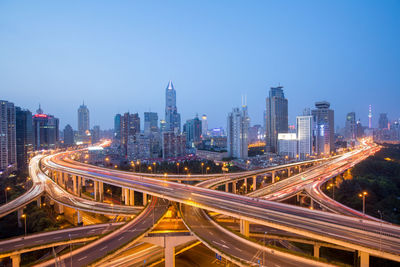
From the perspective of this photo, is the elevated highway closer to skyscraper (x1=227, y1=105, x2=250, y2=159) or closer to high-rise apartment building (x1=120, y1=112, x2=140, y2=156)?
skyscraper (x1=227, y1=105, x2=250, y2=159)

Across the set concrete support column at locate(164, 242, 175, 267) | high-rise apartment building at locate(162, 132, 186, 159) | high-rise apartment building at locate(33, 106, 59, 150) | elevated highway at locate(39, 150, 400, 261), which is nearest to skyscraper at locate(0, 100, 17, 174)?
high-rise apartment building at locate(33, 106, 59, 150)

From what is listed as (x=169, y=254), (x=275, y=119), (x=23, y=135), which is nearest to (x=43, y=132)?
(x=23, y=135)

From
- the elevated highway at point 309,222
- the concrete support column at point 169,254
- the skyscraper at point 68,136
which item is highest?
the skyscraper at point 68,136

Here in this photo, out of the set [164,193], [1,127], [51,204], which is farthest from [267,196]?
[1,127]

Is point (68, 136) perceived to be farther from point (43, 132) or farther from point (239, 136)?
point (239, 136)

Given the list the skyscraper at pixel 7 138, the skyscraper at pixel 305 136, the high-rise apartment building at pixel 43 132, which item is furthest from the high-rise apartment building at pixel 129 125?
the skyscraper at pixel 305 136

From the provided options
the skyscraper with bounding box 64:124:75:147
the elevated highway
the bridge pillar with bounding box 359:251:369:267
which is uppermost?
the skyscraper with bounding box 64:124:75:147

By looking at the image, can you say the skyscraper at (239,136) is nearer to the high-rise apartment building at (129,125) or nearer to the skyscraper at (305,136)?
the skyscraper at (305,136)
